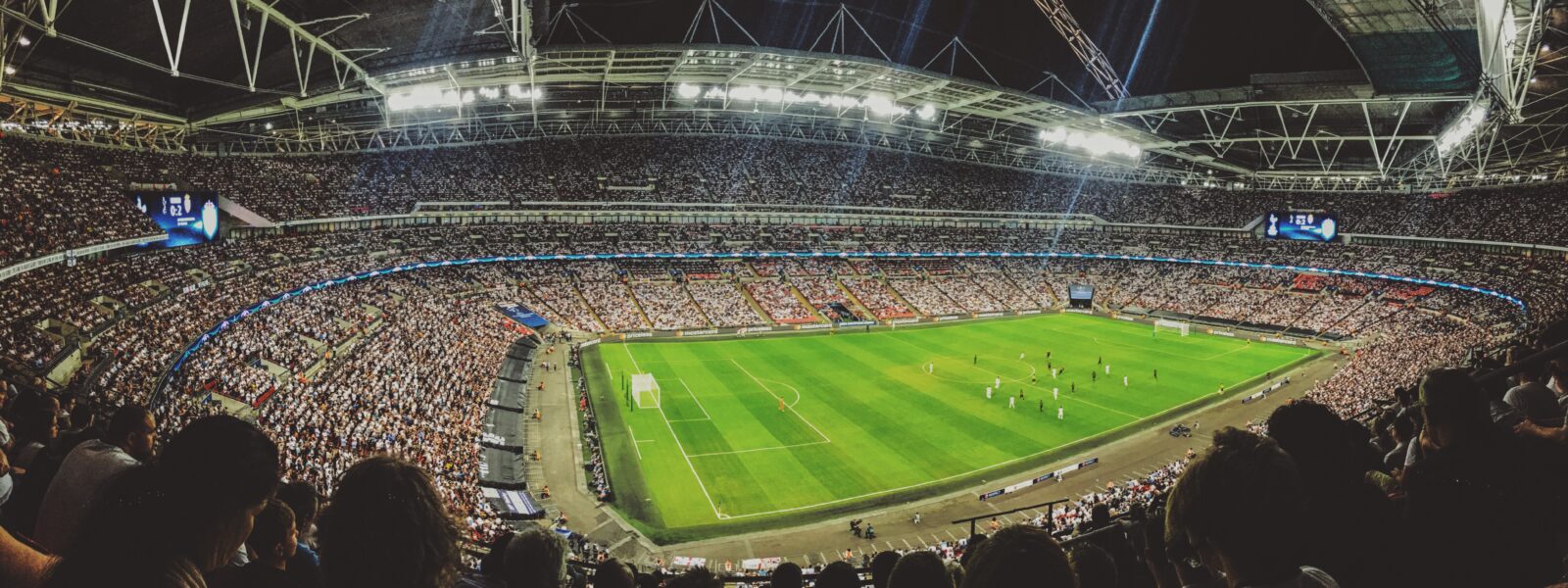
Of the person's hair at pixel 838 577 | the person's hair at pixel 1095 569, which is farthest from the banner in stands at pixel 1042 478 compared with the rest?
the person's hair at pixel 1095 569

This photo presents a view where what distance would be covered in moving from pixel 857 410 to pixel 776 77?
2455cm

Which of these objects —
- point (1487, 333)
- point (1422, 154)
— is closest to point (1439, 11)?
point (1487, 333)

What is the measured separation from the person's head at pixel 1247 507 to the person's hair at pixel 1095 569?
49.8 inches

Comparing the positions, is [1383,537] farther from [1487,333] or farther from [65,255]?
[1487,333]

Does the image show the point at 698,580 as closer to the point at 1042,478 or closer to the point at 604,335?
the point at 1042,478

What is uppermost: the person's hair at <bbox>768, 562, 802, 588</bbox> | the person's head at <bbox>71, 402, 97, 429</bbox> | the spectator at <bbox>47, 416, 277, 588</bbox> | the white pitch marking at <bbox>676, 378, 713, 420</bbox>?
the spectator at <bbox>47, 416, 277, 588</bbox>

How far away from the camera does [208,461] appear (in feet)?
8.49

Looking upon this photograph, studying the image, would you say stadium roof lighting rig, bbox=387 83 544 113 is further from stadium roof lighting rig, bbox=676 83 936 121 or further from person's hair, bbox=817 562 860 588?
person's hair, bbox=817 562 860 588

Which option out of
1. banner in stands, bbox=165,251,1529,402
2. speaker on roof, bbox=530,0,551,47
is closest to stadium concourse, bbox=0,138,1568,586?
banner in stands, bbox=165,251,1529,402

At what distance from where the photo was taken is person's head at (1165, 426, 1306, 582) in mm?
2504

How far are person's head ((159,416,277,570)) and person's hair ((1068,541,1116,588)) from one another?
3584 mm

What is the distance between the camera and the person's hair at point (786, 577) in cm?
529

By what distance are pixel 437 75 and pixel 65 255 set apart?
17.2 metres

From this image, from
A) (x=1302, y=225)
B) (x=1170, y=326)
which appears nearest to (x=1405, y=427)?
(x=1170, y=326)
